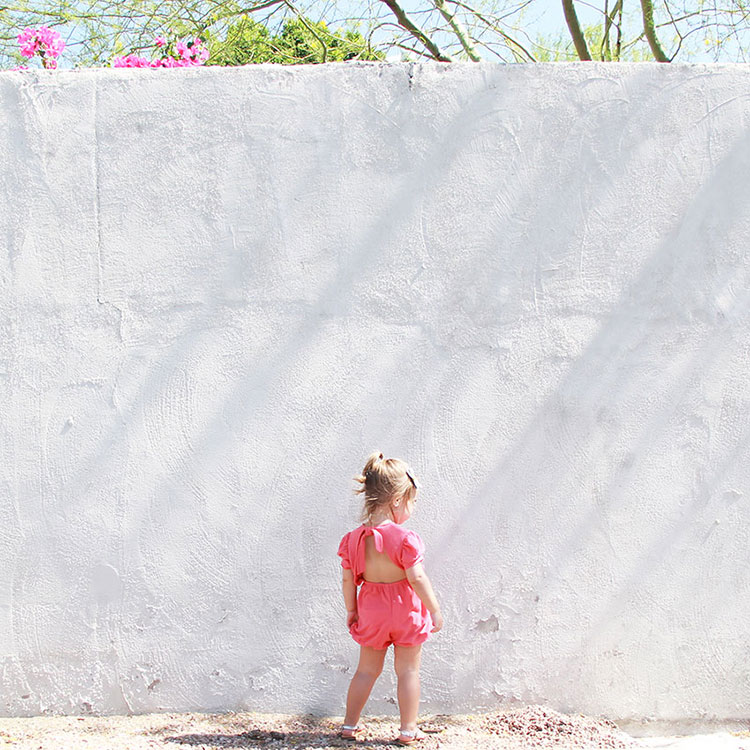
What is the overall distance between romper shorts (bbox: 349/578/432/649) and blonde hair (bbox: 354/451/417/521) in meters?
0.24

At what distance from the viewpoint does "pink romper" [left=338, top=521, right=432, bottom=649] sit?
8.55ft

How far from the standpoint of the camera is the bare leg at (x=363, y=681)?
2660 millimetres

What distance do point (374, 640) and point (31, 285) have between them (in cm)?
169

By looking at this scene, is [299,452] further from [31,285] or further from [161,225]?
[31,285]

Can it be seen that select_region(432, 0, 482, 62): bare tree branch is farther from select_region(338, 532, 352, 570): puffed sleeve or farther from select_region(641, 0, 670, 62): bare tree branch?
select_region(338, 532, 352, 570): puffed sleeve

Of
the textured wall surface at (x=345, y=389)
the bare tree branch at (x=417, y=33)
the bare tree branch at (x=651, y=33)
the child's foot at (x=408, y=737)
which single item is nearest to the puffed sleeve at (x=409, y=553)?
the textured wall surface at (x=345, y=389)

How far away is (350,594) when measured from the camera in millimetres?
2664

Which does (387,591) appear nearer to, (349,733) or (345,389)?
(349,733)

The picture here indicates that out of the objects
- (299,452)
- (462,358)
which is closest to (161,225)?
(299,452)

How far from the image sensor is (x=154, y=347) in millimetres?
2842

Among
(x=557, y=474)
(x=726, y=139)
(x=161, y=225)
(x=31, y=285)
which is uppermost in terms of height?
(x=726, y=139)

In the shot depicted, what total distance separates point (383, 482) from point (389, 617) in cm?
44

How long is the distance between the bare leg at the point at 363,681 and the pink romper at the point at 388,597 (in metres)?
0.05

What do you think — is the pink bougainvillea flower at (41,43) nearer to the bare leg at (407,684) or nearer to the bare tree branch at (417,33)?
the bare tree branch at (417,33)
